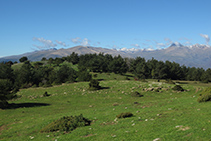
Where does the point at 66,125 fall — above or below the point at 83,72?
below

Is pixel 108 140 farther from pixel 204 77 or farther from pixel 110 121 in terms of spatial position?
pixel 204 77

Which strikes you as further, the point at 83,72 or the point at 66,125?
the point at 83,72

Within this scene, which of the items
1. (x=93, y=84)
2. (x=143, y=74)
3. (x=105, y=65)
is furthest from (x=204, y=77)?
(x=93, y=84)

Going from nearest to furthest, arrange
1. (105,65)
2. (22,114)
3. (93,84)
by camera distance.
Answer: (22,114), (93,84), (105,65)

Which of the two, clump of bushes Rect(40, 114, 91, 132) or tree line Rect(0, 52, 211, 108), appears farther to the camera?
tree line Rect(0, 52, 211, 108)

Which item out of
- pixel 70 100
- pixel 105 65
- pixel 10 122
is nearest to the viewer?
pixel 10 122

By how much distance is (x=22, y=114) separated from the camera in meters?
31.1

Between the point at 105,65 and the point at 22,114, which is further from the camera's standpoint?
the point at 105,65

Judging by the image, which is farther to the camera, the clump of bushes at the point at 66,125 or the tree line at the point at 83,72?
the tree line at the point at 83,72

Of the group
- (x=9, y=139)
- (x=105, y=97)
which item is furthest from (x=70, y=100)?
(x=9, y=139)

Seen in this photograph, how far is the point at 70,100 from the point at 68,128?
84.9ft

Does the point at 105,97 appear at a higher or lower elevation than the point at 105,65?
lower

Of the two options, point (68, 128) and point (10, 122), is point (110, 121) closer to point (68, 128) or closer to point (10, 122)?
point (68, 128)

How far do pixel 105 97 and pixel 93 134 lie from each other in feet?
93.3
